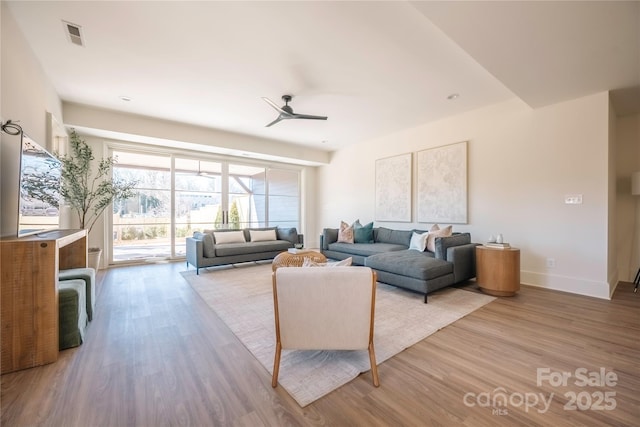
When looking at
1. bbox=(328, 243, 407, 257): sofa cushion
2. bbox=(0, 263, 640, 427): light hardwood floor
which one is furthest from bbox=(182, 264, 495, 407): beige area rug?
bbox=(328, 243, 407, 257): sofa cushion

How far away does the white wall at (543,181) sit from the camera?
3312 millimetres

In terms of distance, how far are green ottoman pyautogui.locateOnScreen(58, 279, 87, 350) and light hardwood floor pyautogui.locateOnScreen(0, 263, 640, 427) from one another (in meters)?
0.09

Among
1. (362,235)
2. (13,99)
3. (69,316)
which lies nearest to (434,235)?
(362,235)

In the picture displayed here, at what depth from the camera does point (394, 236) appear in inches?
203

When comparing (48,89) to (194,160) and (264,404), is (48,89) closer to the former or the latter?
(194,160)

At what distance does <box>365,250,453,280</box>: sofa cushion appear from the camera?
122 inches

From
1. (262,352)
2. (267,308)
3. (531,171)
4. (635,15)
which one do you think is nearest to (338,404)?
(262,352)

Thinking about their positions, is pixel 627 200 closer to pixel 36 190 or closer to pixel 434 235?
pixel 434 235

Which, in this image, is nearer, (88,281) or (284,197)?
(88,281)

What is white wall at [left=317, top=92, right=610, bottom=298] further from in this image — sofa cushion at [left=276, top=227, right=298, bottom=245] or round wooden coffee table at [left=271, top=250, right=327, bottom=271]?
sofa cushion at [left=276, top=227, right=298, bottom=245]

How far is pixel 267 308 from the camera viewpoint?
292 centimetres

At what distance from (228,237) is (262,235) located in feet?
2.41

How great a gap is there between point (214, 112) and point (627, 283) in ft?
23.5

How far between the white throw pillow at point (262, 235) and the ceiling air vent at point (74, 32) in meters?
3.72
